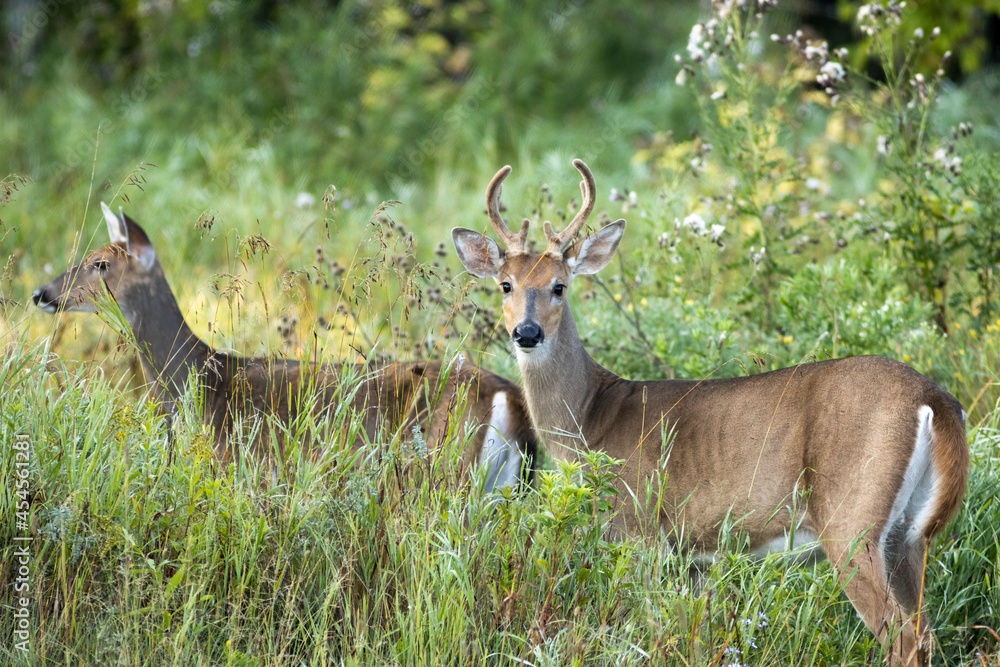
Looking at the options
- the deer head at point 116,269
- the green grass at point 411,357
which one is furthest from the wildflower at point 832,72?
the deer head at point 116,269

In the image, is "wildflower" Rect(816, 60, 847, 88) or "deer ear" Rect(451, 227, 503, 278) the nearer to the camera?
"deer ear" Rect(451, 227, 503, 278)

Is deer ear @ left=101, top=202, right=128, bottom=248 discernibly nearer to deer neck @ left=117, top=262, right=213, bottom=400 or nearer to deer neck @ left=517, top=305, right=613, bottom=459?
deer neck @ left=117, top=262, right=213, bottom=400

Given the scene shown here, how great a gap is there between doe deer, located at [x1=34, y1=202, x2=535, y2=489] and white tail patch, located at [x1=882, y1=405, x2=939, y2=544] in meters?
1.38

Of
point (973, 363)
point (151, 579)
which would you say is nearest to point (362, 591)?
point (151, 579)

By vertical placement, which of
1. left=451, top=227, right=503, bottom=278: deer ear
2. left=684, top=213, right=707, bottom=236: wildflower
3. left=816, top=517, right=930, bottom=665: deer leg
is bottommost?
left=816, top=517, right=930, bottom=665: deer leg

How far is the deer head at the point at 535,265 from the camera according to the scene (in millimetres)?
4066

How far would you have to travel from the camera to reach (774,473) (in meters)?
3.47

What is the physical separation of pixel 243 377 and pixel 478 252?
130 centimetres

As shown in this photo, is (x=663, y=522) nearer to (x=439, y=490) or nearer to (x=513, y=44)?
(x=439, y=490)

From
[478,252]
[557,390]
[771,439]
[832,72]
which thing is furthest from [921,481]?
Answer: [832,72]

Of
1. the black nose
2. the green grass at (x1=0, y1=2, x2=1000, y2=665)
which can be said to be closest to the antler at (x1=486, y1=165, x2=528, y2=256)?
the green grass at (x1=0, y1=2, x2=1000, y2=665)

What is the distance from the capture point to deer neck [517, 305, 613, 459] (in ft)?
13.7

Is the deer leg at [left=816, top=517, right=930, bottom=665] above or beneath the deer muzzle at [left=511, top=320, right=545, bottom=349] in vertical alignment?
beneath

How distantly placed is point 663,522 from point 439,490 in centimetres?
102
